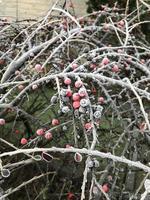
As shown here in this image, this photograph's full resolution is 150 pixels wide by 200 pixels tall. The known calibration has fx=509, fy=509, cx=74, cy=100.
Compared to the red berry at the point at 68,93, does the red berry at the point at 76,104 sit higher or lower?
lower

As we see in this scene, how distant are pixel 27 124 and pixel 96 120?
37.9 inches

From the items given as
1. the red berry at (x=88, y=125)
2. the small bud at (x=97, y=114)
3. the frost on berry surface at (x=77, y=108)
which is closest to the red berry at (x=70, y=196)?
the frost on berry surface at (x=77, y=108)

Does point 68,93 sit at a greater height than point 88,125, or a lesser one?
greater

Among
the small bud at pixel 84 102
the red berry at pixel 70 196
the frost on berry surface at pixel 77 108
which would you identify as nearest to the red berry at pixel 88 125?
the frost on berry surface at pixel 77 108

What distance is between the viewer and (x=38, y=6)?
293 inches

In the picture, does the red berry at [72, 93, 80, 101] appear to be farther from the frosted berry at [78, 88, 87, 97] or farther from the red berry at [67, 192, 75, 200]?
the red berry at [67, 192, 75, 200]

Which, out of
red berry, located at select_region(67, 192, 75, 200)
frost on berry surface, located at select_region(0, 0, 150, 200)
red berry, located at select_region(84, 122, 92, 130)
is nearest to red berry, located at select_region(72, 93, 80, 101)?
frost on berry surface, located at select_region(0, 0, 150, 200)

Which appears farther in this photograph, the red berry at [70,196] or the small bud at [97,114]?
the red berry at [70,196]

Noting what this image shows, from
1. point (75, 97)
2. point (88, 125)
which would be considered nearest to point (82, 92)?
point (75, 97)

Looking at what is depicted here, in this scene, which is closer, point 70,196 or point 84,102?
point 84,102

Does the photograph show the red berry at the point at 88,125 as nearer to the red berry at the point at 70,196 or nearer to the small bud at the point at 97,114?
the small bud at the point at 97,114

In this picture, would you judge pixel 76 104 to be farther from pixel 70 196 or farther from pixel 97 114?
pixel 70 196

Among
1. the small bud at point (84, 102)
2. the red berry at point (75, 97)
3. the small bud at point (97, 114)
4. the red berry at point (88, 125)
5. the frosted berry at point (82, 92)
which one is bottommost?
the red berry at point (88, 125)

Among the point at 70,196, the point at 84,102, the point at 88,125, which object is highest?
the point at 84,102
